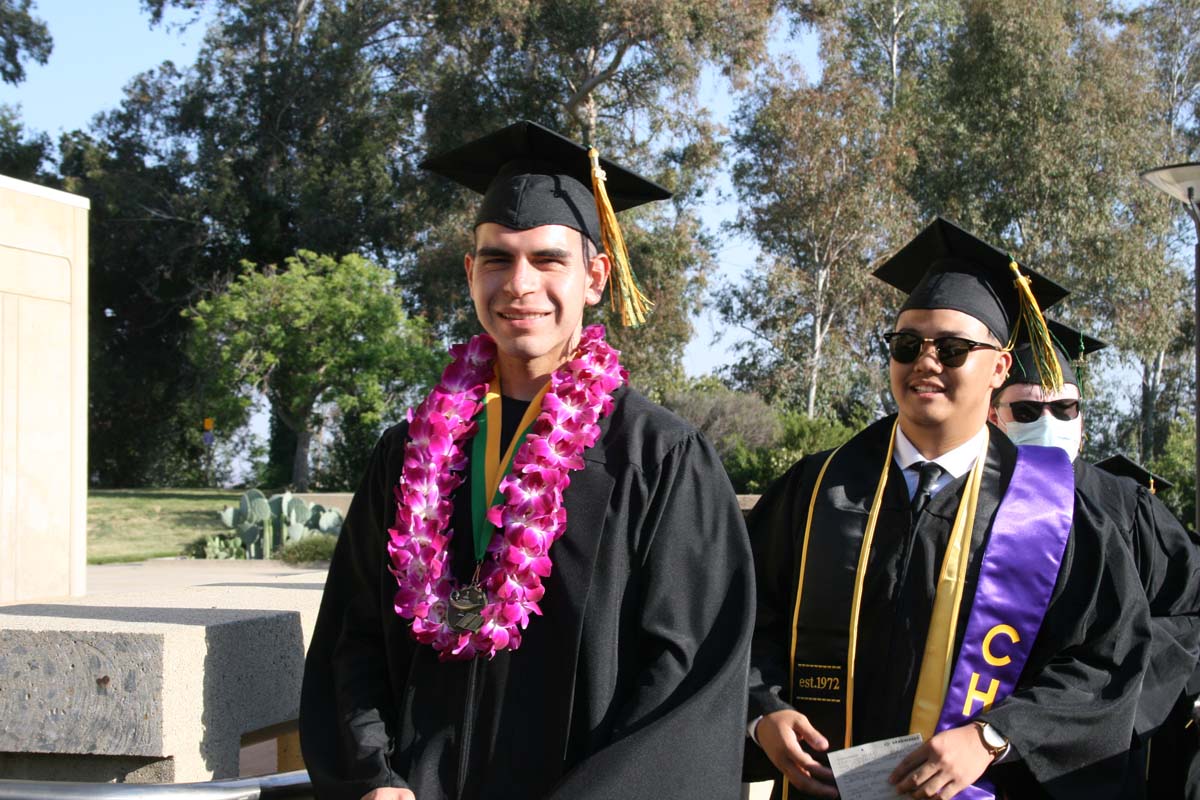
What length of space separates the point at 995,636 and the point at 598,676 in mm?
1074

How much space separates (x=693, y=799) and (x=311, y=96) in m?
33.3

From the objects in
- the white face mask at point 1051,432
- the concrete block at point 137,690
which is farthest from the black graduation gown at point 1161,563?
the concrete block at point 137,690

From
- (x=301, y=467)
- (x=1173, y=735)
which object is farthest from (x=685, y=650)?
(x=301, y=467)

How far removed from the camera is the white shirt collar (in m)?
3.11

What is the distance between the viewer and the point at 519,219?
8.75ft

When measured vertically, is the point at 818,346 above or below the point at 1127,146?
below

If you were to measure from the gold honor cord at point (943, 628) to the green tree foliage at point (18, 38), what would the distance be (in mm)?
36973

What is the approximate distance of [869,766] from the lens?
8.95ft

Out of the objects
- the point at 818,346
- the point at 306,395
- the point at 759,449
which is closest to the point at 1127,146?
the point at 818,346

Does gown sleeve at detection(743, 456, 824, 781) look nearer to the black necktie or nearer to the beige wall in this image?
the black necktie

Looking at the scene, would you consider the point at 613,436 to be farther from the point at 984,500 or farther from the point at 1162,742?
the point at 1162,742

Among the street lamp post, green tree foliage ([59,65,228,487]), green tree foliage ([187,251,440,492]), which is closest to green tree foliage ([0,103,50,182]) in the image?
green tree foliage ([59,65,228,487])

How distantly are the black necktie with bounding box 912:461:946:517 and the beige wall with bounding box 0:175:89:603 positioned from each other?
4.18 meters

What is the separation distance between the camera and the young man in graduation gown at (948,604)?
280 centimetres
